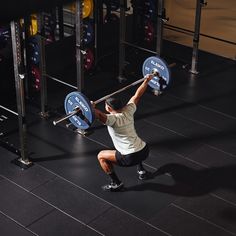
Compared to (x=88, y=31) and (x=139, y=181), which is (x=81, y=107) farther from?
(x=88, y=31)

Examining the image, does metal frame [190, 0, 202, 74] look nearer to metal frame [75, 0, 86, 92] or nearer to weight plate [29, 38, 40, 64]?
metal frame [75, 0, 86, 92]

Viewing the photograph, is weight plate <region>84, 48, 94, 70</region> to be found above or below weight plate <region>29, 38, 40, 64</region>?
below

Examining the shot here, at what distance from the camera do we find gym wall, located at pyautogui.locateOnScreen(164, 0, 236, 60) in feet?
26.4

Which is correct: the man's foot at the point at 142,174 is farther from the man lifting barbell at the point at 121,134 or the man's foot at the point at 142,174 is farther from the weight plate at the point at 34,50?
the weight plate at the point at 34,50

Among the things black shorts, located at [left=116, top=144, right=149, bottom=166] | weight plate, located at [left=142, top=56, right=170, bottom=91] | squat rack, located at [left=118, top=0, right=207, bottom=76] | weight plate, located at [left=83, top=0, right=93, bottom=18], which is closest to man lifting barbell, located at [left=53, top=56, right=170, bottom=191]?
black shorts, located at [left=116, top=144, right=149, bottom=166]

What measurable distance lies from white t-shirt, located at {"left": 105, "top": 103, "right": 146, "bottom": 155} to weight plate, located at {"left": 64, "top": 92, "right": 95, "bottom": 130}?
0.36 m

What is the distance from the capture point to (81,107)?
4445 mm

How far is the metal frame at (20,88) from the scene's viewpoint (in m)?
4.09

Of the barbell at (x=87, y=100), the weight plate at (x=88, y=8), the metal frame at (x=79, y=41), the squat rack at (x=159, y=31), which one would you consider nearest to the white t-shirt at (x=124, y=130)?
the barbell at (x=87, y=100)

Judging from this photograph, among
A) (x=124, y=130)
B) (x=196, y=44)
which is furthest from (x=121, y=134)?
(x=196, y=44)

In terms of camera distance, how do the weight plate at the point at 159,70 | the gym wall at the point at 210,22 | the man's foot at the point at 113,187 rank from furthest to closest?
1. the gym wall at the point at 210,22
2. the weight plate at the point at 159,70
3. the man's foot at the point at 113,187

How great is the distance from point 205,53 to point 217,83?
43.4 inches

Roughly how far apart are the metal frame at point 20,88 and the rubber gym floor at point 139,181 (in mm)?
117

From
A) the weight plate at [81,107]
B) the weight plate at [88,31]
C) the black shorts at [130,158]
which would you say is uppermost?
the weight plate at [88,31]
